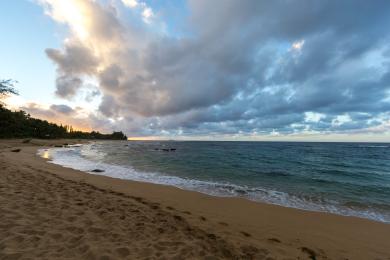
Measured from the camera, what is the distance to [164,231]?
20.8ft

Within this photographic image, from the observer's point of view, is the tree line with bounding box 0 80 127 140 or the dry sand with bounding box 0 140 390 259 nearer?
the dry sand with bounding box 0 140 390 259

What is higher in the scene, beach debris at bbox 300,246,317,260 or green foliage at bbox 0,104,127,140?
green foliage at bbox 0,104,127,140

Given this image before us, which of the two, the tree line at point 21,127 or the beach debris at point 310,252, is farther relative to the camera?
the tree line at point 21,127

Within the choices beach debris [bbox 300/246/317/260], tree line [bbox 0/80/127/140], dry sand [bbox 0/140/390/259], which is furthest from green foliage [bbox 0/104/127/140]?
beach debris [bbox 300/246/317/260]

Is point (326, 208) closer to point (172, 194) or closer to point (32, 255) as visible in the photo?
point (172, 194)

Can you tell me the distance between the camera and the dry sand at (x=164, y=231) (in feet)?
16.2

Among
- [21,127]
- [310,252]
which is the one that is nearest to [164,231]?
[310,252]

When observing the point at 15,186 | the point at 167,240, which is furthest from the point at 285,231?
the point at 15,186

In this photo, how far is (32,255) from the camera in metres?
4.37

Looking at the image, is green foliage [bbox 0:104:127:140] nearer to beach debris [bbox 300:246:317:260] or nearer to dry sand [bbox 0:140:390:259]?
dry sand [bbox 0:140:390:259]

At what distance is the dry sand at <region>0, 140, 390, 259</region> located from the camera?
4.95 meters

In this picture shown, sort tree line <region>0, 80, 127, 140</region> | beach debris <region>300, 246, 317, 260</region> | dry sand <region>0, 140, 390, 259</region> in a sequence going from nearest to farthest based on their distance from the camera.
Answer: dry sand <region>0, 140, 390, 259</region>
beach debris <region>300, 246, 317, 260</region>
tree line <region>0, 80, 127, 140</region>

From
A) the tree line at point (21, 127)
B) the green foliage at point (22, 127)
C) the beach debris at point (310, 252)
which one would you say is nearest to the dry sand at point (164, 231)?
the beach debris at point (310, 252)

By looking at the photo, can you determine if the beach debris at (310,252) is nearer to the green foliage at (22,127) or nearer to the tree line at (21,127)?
the tree line at (21,127)
